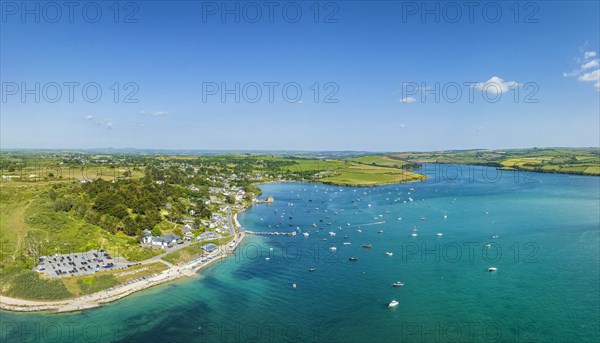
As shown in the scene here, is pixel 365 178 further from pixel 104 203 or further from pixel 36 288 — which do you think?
pixel 36 288

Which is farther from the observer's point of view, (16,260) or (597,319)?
(16,260)

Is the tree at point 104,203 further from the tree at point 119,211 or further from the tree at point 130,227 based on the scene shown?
the tree at point 130,227

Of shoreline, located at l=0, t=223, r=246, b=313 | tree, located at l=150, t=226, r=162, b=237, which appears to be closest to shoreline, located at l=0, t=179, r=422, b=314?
shoreline, located at l=0, t=223, r=246, b=313

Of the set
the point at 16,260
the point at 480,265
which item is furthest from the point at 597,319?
the point at 16,260

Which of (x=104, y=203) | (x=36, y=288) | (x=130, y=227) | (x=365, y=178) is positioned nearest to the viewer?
(x=36, y=288)

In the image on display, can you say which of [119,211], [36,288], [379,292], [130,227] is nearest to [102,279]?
[36,288]

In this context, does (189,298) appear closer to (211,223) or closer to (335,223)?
(211,223)
